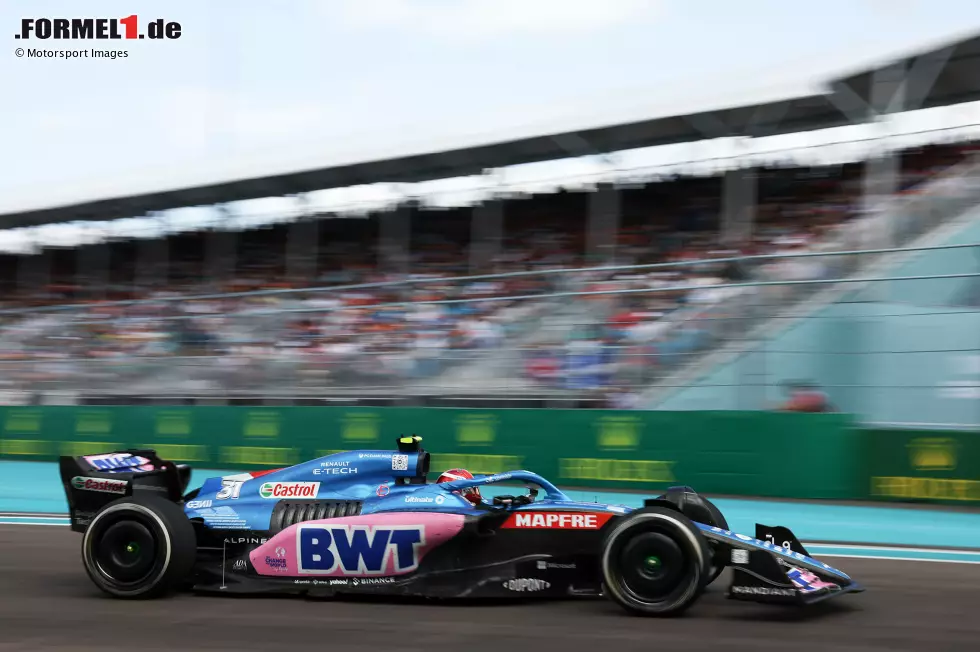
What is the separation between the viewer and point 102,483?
646 centimetres

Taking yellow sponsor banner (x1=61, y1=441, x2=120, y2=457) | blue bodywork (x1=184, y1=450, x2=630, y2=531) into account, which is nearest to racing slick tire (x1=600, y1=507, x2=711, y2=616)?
blue bodywork (x1=184, y1=450, x2=630, y2=531)

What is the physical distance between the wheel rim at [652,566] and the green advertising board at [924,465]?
5.24 m

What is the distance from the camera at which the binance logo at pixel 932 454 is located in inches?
381

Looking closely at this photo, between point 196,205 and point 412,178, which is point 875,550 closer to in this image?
point 412,178

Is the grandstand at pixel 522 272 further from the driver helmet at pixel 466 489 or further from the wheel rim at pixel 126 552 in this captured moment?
the wheel rim at pixel 126 552

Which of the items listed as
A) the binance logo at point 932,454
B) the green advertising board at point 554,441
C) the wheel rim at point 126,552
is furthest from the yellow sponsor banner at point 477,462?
the wheel rim at point 126,552

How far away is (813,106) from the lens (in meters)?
12.8

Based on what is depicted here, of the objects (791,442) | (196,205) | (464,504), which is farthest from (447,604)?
(196,205)

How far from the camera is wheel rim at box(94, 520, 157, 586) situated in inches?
236

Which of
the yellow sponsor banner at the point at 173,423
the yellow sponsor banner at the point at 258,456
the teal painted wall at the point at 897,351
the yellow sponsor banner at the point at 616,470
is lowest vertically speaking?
the yellow sponsor banner at the point at 258,456

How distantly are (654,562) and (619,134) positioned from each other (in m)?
8.82

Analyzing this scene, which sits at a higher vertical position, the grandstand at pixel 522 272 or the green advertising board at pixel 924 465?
the grandstand at pixel 522 272

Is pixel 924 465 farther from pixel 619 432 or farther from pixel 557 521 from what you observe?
pixel 557 521

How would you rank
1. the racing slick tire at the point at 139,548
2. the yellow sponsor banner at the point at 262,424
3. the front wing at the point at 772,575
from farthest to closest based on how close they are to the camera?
the yellow sponsor banner at the point at 262,424 → the racing slick tire at the point at 139,548 → the front wing at the point at 772,575
